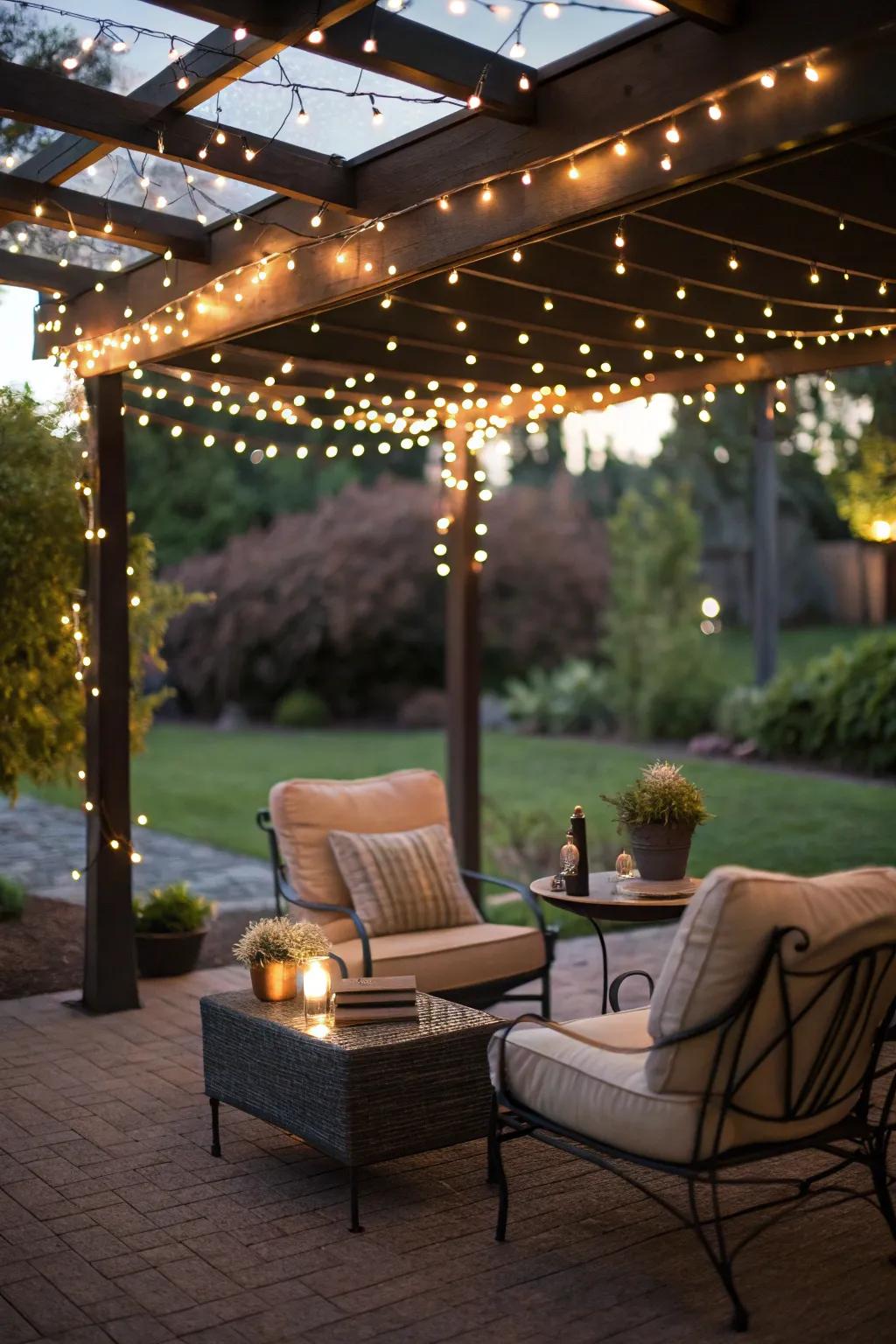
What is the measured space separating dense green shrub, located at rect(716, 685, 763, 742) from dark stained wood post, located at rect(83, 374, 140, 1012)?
25.7ft

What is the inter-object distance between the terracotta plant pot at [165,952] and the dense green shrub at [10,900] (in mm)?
590

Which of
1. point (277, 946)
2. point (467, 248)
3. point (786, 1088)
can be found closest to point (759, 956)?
point (786, 1088)

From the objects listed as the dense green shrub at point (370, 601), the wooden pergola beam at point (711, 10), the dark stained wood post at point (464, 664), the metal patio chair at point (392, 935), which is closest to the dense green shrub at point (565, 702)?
the dense green shrub at point (370, 601)

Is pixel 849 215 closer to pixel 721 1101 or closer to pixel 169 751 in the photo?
pixel 721 1101

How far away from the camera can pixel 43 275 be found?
586cm

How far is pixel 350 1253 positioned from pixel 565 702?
1294 cm

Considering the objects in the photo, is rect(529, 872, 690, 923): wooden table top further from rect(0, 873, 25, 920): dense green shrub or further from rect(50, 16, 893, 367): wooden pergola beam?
rect(0, 873, 25, 920): dense green shrub

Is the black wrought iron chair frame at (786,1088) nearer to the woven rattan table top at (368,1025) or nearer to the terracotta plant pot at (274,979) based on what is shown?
the woven rattan table top at (368,1025)

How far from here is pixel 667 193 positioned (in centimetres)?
362

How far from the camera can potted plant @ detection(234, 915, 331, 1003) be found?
4.40 metres

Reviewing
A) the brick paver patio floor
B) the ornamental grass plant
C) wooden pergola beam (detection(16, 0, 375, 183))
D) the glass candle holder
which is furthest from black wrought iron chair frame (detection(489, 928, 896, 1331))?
wooden pergola beam (detection(16, 0, 375, 183))

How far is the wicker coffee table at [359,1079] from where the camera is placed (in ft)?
12.7

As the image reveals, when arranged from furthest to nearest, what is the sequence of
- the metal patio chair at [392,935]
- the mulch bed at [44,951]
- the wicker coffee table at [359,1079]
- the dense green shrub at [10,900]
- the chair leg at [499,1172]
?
the dense green shrub at [10,900] < the mulch bed at [44,951] < the metal patio chair at [392,935] < the wicker coffee table at [359,1079] < the chair leg at [499,1172]

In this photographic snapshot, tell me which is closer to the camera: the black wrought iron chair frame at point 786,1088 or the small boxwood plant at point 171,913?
the black wrought iron chair frame at point 786,1088
